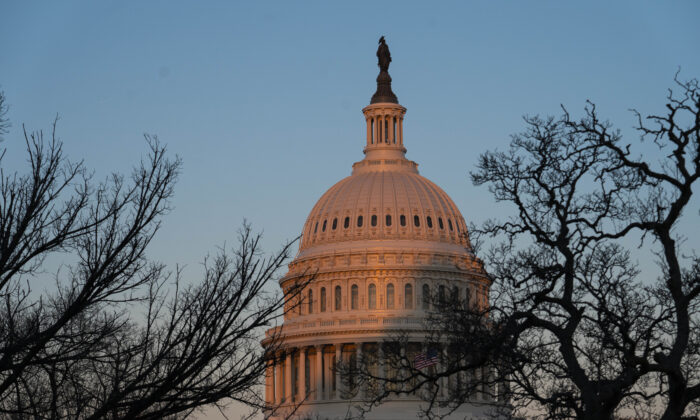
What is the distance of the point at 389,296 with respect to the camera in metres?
140

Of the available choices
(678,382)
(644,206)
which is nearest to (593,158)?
(644,206)

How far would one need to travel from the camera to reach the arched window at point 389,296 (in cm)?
13862

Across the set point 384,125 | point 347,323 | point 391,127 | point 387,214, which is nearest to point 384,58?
point 384,125

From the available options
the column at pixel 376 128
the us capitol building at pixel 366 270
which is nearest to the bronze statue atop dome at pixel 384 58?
the us capitol building at pixel 366 270

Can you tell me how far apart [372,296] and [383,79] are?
2973cm

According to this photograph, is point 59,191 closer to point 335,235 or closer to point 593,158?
point 593,158

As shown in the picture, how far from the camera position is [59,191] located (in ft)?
59.3

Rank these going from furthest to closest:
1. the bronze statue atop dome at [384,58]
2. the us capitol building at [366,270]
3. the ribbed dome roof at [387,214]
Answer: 1. the bronze statue atop dome at [384,58]
2. the ribbed dome roof at [387,214]
3. the us capitol building at [366,270]

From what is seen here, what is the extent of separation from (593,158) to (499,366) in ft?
16.9

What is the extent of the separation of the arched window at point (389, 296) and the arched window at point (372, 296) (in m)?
1.38

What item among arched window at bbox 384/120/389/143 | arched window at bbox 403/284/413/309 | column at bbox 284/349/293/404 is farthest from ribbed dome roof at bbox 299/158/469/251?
column at bbox 284/349/293/404

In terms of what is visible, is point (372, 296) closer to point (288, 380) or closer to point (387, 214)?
point (387, 214)

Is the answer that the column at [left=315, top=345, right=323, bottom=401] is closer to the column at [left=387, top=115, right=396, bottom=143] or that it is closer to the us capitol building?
the us capitol building

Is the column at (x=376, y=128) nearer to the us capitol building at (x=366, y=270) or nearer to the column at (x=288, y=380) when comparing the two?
the us capitol building at (x=366, y=270)
